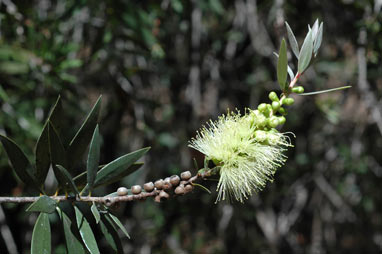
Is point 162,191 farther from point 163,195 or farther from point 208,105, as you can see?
point 208,105

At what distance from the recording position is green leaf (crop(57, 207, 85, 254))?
3.52ft

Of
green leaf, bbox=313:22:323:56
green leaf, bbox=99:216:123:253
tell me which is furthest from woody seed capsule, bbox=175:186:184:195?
green leaf, bbox=313:22:323:56

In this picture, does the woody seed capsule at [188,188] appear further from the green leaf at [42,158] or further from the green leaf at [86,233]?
the green leaf at [42,158]

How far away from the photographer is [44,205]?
997 mm

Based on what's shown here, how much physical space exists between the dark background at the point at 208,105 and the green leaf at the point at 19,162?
1.00 m

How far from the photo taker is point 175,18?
2844 millimetres

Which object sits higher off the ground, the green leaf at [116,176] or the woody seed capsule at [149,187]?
the green leaf at [116,176]

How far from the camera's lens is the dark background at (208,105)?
2285 millimetres

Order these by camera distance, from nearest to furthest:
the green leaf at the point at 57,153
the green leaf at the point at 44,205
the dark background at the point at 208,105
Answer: the green leaf at the point at 44,205 → the green leaf at the point at 57,153 → the dark background at the point at 208,105

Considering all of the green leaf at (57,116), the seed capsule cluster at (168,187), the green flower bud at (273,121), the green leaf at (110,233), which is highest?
the green leaf at (57,116)

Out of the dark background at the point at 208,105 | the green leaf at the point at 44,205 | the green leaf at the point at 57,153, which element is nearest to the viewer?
the green leaf at the point at 44,205

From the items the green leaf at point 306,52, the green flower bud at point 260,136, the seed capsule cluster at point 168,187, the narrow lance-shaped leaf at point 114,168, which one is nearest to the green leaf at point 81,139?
the narrow lance-shaped leaf at point 114,168

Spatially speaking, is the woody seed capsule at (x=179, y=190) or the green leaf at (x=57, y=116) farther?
the green leaf at (x=57, y=116)

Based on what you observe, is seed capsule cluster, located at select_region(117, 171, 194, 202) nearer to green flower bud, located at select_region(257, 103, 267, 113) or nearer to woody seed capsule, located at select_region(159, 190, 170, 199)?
woody seed capsule, located at select_region(159, 190, 170, 199)
